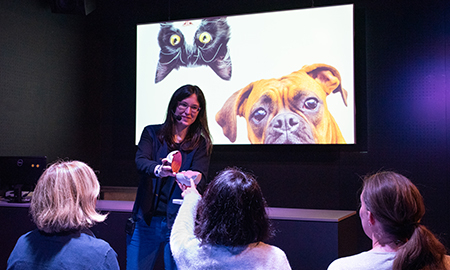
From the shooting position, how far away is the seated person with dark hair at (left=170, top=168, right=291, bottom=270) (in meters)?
1.21

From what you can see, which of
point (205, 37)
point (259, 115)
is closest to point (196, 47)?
point (205, 37)

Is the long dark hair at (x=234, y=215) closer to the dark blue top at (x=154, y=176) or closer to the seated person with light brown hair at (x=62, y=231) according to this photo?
the seated person with light brown hair at (x=62, y=231)

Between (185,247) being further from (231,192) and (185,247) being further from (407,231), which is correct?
(407,231)

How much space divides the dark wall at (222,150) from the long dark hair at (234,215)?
2.32 metres

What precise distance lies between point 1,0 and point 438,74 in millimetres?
3556

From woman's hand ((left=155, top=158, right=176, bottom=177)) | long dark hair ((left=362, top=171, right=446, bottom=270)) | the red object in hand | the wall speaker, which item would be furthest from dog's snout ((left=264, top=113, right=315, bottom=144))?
long dark hair ((left=362, top=171, right=446, bottom=270))

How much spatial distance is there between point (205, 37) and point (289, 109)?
104cm

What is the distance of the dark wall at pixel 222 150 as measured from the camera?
10.5 ft

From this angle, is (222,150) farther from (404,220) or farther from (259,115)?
(404,220)

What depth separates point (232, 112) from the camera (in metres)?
3.64

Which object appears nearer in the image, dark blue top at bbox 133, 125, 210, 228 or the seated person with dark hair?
the seated person with dark hair

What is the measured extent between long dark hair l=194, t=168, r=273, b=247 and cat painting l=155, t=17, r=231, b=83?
2477mm

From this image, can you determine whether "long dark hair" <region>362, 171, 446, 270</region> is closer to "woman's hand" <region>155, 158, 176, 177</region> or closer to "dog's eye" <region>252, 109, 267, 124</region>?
"woman's hand" <region>155, 158, 176, 177</region>

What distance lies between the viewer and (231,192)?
1.25 meters
